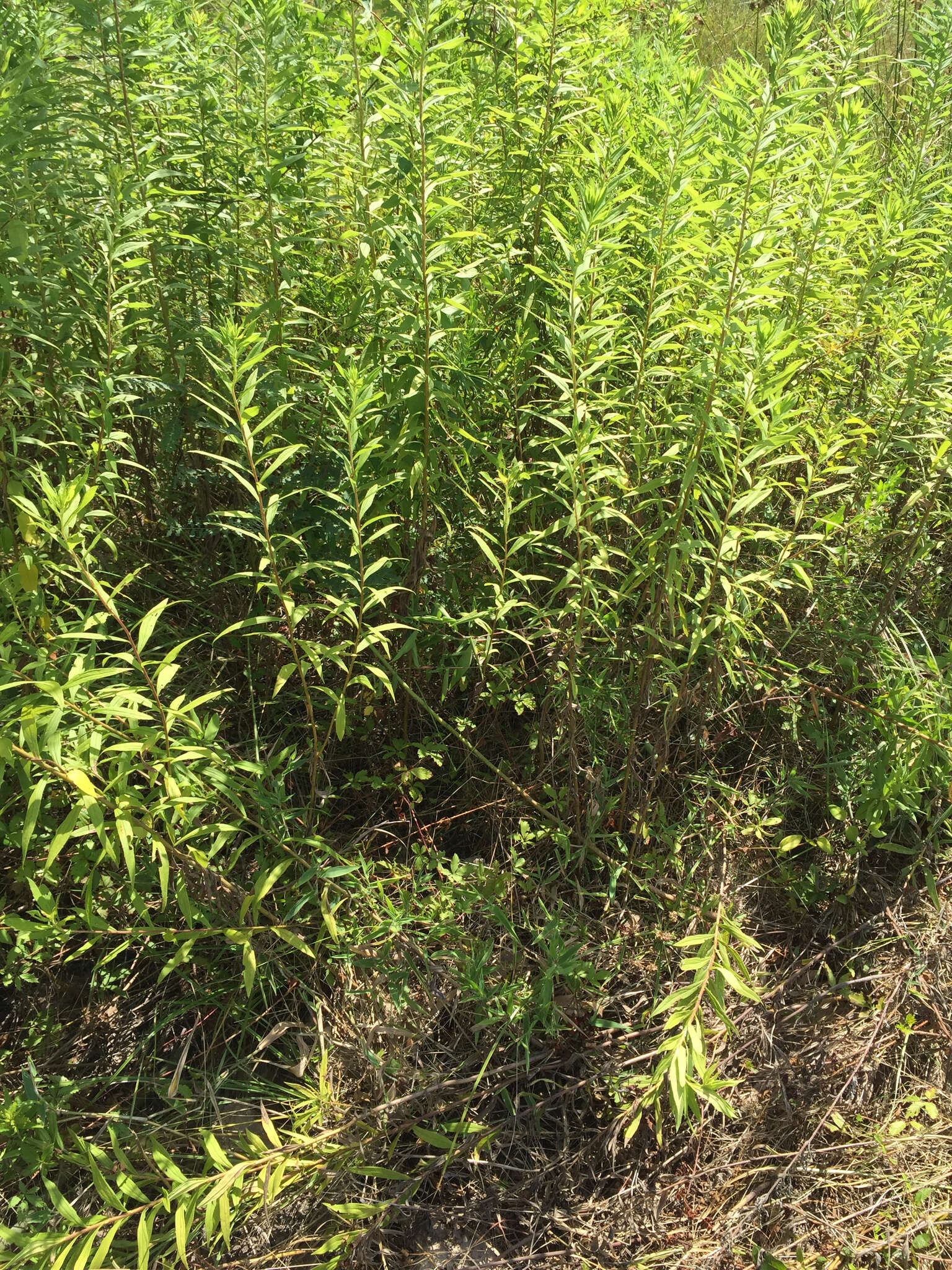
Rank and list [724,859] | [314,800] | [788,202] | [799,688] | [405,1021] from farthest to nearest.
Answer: [799,688]
[724,859]
[314,800]
[405,1021]
[788,202]

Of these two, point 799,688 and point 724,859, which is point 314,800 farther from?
point 799,688

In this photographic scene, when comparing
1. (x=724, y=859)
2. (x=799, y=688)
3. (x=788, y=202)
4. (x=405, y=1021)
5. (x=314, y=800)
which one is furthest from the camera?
(x=799, y=688)

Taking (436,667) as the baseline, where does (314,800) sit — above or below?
below

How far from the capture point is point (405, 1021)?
2191 mm

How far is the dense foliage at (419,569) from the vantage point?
1953 mm

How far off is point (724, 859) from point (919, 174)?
190cm

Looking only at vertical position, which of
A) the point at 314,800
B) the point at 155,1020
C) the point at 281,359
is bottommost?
the point at 155,1020

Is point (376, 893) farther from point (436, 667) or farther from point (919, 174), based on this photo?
point (919, 174)

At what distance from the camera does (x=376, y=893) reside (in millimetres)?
2363

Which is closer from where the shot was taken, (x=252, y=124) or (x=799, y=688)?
(x=252, y=124)

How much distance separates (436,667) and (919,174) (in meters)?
1.86

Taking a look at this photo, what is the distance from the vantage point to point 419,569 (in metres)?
2.37

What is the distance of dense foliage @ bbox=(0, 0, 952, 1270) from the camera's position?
1.95 metres

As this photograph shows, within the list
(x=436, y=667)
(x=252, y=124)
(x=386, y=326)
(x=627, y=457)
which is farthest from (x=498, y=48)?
(x=436, y=667)
